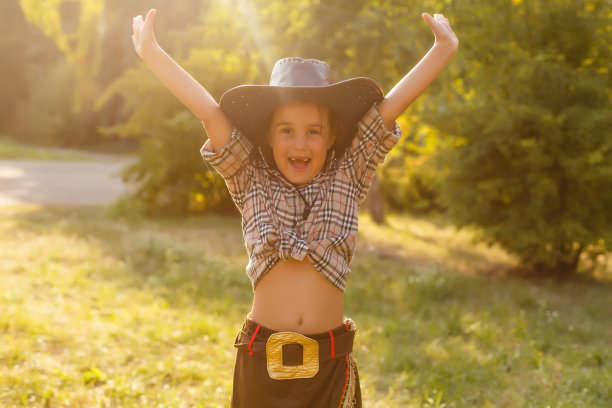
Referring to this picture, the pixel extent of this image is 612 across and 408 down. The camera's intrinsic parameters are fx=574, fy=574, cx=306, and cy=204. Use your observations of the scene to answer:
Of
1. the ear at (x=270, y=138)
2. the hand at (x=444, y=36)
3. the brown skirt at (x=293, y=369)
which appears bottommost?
the brown skirt at (x=293, y=369)

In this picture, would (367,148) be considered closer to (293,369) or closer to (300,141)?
(300,141)

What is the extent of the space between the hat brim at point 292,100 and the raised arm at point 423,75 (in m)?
0.07

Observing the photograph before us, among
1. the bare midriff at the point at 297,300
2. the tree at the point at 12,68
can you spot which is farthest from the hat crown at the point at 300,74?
the tree at the point at 12,68

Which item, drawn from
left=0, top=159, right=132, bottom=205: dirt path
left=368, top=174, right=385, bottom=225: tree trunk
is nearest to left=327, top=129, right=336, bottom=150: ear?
left=368, top=174, right=385, bottom=225: tree trunk

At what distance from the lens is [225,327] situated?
4387 millimetres

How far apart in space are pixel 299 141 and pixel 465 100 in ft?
14.5

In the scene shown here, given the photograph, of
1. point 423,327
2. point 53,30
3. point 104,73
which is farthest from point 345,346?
point 104,73

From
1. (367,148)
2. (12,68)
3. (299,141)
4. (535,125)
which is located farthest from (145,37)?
(12,68)

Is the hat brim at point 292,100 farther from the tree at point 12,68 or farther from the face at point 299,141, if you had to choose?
the tree at point 12,68

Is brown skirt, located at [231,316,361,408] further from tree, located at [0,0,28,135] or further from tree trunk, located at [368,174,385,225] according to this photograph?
tree, located at [0,0,28,135]

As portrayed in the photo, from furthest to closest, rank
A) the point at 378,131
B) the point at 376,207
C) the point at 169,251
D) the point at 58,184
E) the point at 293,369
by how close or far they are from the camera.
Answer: the point at 58,184 → the point at 376,207 → the point at 169,251 → the point at 378,131 → the point at 293,369

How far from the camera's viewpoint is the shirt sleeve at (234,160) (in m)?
2.15

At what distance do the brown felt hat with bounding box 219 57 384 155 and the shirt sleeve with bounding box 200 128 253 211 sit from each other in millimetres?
79

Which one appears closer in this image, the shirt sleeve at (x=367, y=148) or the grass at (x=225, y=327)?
the shirt sleeve at (x=367, y=148)
